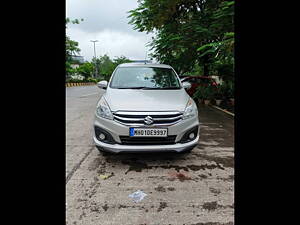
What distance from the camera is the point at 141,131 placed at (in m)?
2.74

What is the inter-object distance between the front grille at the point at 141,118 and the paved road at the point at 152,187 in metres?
0.67

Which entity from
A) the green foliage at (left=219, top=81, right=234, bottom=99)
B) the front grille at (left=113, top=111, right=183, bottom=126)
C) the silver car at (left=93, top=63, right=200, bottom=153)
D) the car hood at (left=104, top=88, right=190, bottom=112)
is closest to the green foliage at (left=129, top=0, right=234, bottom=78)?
the green foliage at (left=219, top=81, right=234, bottom=99)

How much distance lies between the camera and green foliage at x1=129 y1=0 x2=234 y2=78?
20.4 ft

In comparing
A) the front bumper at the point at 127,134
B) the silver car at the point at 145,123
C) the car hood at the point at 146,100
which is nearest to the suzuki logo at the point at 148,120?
the silver car at the point at 145,123

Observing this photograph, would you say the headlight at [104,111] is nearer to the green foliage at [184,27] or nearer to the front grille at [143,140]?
the front grille at [143,140]

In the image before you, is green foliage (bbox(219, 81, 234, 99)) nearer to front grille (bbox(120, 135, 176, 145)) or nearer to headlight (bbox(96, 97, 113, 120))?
front grille (bbox(120, 135, 176, 145))

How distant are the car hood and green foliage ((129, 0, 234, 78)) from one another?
2.50 m

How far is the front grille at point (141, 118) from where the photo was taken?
2771mm

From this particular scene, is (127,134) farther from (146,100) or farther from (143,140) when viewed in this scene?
(146,100)

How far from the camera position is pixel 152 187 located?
2494 millimetres

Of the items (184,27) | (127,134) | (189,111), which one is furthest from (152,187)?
(184,27)

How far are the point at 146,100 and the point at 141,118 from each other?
0.39m
